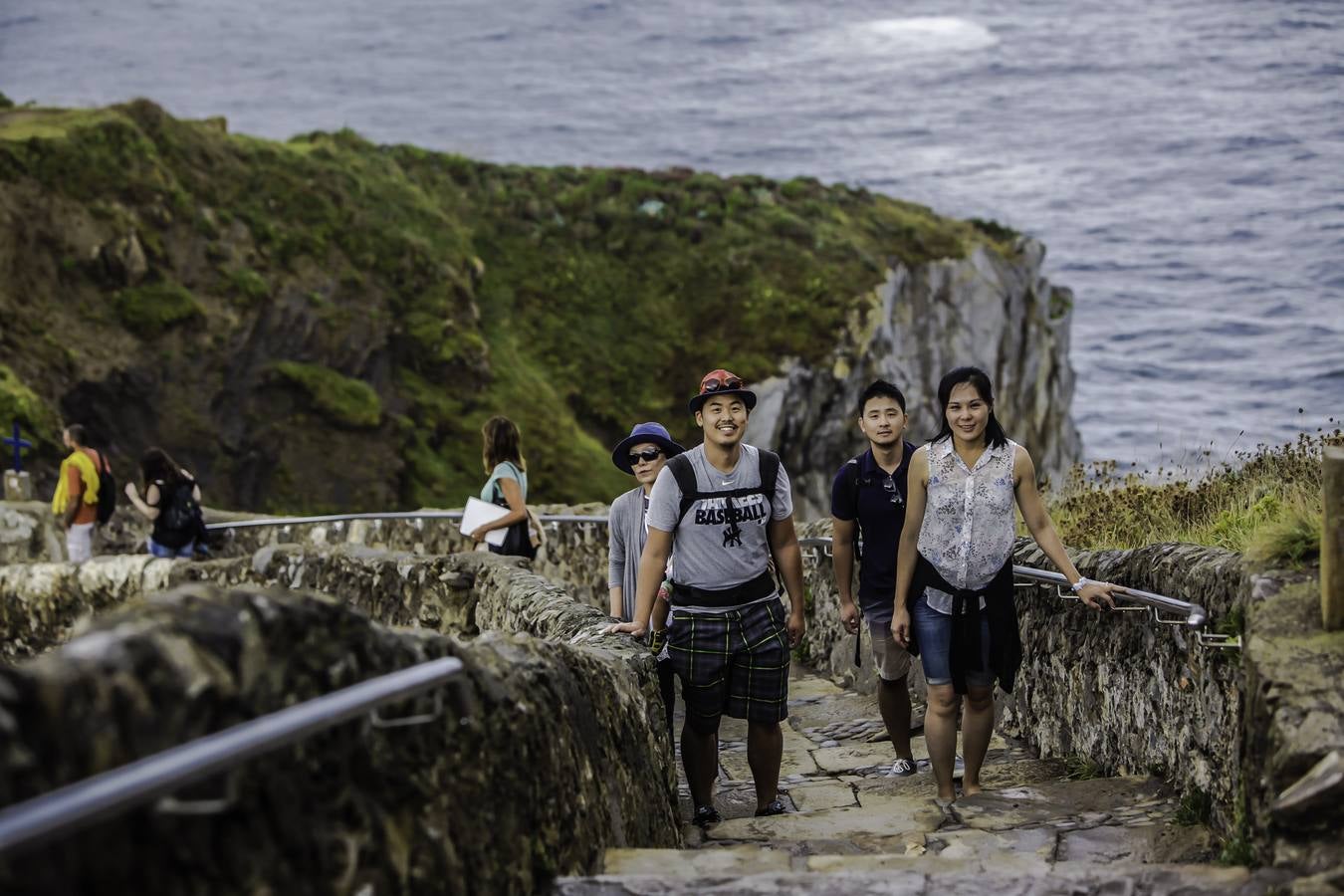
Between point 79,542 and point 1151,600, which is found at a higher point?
point 1151,600

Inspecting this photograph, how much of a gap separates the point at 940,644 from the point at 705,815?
1275 millimetres

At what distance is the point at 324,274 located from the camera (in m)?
31.0

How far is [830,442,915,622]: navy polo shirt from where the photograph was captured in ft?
22.6

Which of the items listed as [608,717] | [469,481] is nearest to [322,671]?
→ [608,717]

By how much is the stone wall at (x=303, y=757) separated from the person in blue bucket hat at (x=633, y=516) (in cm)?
218

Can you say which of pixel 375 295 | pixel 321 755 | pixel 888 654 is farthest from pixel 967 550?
pixel 375 295

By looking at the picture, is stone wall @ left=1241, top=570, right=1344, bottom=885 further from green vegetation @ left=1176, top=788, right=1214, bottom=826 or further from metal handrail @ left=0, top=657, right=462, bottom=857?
metal handrail @ left=0, top=657, right=462, bottom=857

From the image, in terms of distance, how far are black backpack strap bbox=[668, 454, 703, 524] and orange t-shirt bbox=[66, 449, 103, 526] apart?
30.5 ft

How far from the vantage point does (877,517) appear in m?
6.91

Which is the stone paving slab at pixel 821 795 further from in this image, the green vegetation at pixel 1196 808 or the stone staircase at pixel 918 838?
the green vegetation at pixel 1196 808

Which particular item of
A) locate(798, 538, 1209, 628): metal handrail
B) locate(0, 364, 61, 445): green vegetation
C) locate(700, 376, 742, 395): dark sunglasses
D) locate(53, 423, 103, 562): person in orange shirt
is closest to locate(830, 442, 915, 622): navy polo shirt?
locate(798, 538, 1209, 628): metal handrail

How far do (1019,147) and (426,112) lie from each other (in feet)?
99.2

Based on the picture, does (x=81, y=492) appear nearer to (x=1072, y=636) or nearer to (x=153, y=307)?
(x=1072, y=636)

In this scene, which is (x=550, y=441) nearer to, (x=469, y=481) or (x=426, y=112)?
(x=469, y=481)
